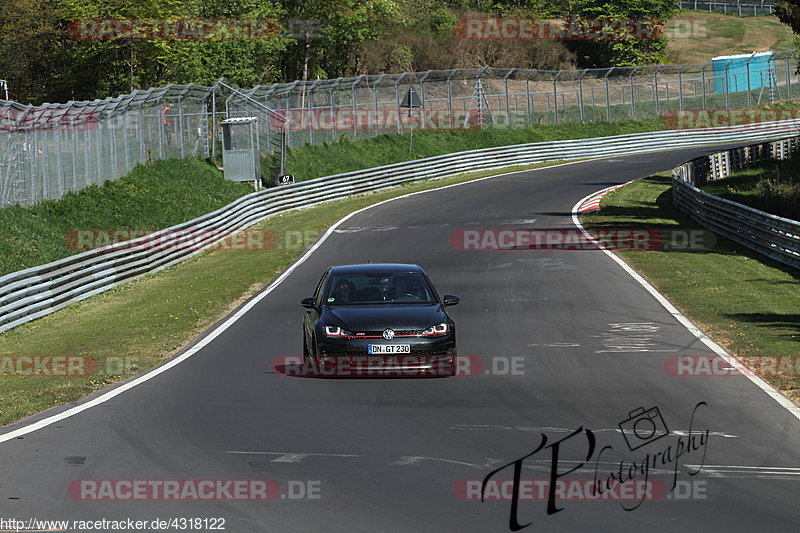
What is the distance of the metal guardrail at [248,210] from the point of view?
24.1 meters

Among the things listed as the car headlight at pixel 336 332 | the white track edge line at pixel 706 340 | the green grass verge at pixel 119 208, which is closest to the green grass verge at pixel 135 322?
the green grass verge at pixel 119 208

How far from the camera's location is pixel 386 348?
14133 millimetres

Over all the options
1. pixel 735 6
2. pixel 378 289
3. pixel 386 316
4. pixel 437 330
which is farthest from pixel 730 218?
pixel 735 6

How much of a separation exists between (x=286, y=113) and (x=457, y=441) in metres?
42.6

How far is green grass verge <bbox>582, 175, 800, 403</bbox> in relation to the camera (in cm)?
1669

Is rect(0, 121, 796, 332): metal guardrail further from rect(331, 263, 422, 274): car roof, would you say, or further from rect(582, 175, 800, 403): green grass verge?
rect(582, 175, 800, 403): green grass verge

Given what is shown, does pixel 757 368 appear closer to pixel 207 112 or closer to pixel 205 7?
pixel 207 112

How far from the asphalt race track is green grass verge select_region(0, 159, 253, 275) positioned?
11.5 m

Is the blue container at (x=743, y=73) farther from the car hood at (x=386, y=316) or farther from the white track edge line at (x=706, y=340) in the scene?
the car hood at (x=386, y=316)

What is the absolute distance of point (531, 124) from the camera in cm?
6831

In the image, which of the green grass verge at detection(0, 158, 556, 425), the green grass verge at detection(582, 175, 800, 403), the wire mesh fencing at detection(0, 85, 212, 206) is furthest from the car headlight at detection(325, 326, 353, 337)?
the wire mesh fencing at detection(0, 85, 212, 206)

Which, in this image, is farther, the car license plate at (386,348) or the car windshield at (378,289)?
the car windshield at (378,289)

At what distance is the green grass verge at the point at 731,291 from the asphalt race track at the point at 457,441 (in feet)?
2.94

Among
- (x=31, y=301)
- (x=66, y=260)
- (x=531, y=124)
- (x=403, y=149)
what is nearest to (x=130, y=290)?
(x=66, y=260)
